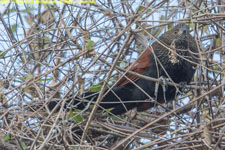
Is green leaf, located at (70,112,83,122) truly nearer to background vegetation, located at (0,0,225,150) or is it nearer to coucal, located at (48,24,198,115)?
background vegetation, located at (0,0,225,150)

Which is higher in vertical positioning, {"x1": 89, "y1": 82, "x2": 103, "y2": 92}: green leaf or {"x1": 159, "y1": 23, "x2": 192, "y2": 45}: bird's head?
{"x1": 159, "y1": 23, "x2": 192, "y2": 45}: bird's head

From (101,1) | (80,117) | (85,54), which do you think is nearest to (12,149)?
(80,117)

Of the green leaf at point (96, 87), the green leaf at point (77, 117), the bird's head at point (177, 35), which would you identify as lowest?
the green leaf at point (77, 117)

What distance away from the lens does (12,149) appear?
104 inches

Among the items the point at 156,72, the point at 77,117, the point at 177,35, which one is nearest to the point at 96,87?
the point at 77,117

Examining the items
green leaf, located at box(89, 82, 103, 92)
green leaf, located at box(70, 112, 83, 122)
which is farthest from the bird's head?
green leaf, located at box(70, 112, 83, 122)

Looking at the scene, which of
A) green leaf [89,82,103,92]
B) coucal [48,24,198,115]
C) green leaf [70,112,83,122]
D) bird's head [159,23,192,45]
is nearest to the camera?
green leaf [70,112,83,122]

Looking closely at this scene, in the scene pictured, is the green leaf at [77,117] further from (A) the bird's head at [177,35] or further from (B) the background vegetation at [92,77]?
(A) the bird's head at [177,35]

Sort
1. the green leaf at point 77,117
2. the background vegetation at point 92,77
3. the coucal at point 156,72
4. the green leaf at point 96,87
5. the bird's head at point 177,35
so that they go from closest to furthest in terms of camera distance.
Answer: the background vegetation at point 92,77, the green leaf at point 77,117, the green leaf at point 96,87, the coucal at point 156,72, the bird's head at point 177,35

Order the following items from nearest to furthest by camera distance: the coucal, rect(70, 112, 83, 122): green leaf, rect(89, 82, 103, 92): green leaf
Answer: rect(70, 112, 83, 122): green leaf
rect(89, 82, 103, 92): green leaf
the coucal

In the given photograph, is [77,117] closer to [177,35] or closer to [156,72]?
[156,72]

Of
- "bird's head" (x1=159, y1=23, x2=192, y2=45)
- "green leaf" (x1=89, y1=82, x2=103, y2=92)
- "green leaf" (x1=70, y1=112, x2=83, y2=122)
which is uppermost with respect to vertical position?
"bird's head" (x1=159, y1=23, x2=192, y2=45)

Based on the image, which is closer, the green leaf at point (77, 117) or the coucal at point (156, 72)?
the green leaf at point (77, 117)

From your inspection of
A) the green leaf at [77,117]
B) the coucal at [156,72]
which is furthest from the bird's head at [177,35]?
the green leaf at [77,117]
